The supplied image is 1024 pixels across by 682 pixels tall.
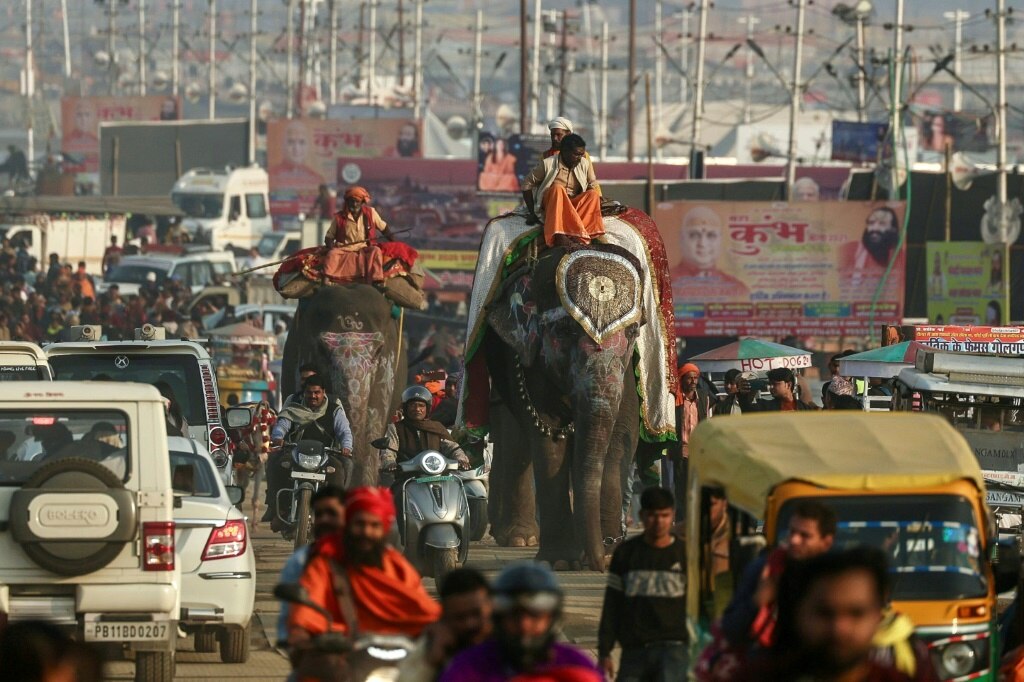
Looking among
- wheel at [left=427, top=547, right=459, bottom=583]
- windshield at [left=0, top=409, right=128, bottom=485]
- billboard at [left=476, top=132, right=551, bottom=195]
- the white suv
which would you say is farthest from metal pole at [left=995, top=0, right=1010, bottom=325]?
the white suv

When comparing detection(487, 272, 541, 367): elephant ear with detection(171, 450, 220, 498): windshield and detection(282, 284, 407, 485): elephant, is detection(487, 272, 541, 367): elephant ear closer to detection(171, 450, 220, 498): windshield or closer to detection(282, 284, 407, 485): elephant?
detection(282, 284, 407, 485): elephant

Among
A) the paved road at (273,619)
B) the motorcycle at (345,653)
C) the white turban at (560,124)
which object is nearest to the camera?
the motorcycle at (345,653)

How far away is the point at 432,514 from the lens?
48.9 ft

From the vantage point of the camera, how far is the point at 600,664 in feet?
30.4

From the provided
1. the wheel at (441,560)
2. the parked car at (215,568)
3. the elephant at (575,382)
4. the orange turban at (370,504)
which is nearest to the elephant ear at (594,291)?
the elephant at (575,382)

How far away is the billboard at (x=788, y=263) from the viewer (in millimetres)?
42406

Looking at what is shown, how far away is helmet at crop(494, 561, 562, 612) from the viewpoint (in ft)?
21.1

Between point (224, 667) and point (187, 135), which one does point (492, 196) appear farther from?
point (224, 667)

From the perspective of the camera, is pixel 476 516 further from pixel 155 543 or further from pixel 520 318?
pixel 155 543

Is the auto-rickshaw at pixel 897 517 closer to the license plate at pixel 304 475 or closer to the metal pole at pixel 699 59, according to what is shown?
the license plate at pixel 304 475

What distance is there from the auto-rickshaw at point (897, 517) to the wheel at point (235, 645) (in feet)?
11.3

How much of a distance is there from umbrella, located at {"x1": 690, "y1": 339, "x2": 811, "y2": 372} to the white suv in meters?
12.6

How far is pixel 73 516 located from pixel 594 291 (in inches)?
245

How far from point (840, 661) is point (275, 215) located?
76.9 metres
